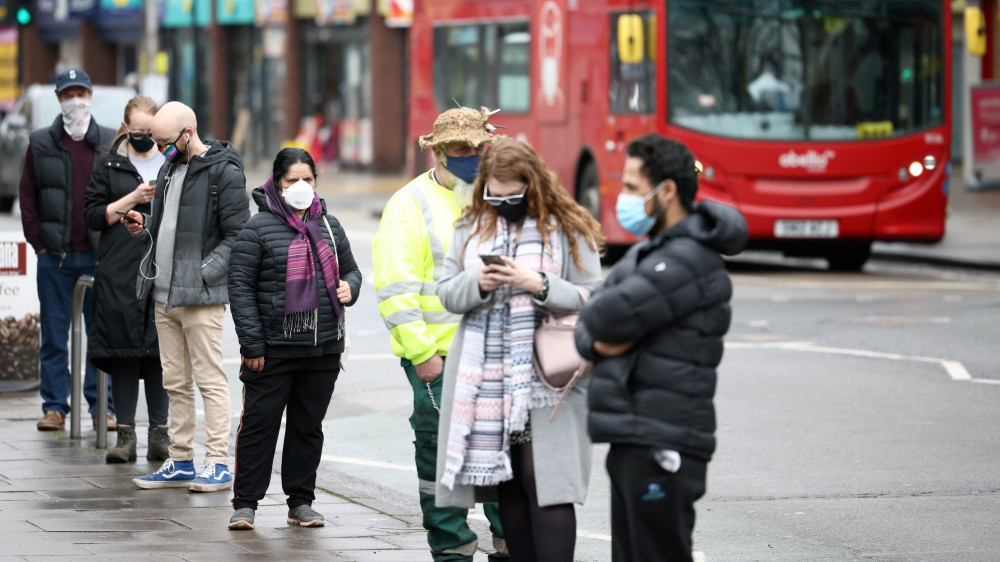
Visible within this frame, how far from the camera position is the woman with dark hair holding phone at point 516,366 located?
5.39 metres

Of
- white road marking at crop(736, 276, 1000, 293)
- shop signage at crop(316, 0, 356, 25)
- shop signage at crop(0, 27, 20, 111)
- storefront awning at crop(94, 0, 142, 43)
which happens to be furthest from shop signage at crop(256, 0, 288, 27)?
white road marking at crop(736, 276, 1000, 293)

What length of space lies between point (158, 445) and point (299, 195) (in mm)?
2116

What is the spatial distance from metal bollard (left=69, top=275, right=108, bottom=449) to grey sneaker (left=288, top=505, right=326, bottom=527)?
6.81 ft

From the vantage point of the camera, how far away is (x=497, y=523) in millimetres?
6535

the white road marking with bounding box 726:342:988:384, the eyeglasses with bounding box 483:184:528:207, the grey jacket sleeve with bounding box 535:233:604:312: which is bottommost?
the white road marking with bounding box 726:342:988:384

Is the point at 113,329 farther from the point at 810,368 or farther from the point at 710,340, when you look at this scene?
the point at 810,368

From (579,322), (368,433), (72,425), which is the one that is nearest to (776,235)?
(368,433)

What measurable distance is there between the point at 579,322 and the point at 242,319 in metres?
2.37

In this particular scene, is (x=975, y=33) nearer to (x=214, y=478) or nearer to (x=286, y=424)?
(x=214, y=478)

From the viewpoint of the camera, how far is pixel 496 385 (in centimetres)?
545

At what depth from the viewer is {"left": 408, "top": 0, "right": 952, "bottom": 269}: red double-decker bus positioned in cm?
1817

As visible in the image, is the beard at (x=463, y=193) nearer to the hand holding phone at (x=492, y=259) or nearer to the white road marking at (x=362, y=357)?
the hand holding phone at (x=492, y=259)

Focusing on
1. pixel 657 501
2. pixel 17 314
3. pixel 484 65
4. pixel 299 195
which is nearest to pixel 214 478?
pixel 299 195

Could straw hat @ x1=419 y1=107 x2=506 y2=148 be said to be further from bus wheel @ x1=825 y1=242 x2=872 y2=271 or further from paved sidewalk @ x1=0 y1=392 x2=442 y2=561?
bus wheel @ x1=825 y1=242 x2=872 y2=271
